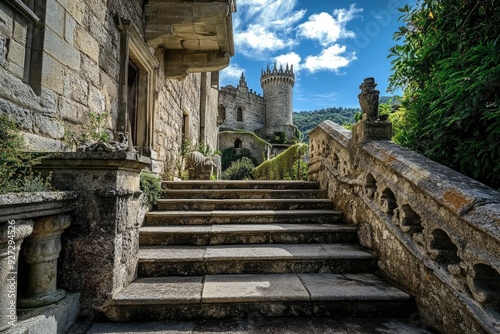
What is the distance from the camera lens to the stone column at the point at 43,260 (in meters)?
1.65

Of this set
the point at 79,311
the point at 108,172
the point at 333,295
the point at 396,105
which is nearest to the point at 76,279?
the point at 79,311

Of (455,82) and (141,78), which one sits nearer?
(455,82)

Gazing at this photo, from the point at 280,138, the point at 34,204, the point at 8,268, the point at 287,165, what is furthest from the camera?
the point at 280,138

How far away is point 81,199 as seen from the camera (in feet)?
6.30

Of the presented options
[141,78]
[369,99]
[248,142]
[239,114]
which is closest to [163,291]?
[369,99]

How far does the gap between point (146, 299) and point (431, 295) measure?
7.06ft

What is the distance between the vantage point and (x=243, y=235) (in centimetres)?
296

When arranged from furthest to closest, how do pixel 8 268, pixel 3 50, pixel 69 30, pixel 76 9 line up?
pixel 76 9, pixel 69 30, pixel 3 50, pixel 8 268

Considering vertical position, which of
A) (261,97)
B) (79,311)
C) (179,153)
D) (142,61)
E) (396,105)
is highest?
(261,97)

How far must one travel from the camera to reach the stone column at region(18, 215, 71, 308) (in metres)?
1.65

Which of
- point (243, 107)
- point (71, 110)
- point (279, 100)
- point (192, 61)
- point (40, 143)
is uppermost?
point (279, 100)

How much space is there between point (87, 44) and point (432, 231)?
363 cm

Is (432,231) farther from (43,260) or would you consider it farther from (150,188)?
(150,188)

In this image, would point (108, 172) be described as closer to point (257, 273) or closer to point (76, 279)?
point (76, 279)
